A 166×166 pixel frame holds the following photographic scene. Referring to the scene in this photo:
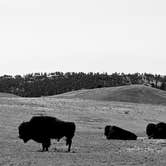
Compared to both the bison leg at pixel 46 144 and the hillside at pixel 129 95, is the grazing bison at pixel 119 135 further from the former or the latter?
the hillside at pixel 129 95

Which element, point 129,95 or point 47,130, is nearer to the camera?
point 47,130

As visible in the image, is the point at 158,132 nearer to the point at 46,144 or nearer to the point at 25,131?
the point at 25,131

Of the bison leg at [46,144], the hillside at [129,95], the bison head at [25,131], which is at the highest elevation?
the hillside at [129,95]

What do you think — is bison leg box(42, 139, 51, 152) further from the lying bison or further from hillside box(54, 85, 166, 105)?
hillside box(54, 85, 166, 105)

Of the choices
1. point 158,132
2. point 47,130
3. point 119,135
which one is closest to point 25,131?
point 47,130

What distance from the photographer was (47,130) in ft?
80.3

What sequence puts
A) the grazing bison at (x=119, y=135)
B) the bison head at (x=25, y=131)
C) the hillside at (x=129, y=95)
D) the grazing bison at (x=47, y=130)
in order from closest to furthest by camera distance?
the grazing bison at (x=47, y=130) < the bison head at (x=25, y=131) < the grazing bison at (x=119, y=135) < the hillside at (x=129, y=95)

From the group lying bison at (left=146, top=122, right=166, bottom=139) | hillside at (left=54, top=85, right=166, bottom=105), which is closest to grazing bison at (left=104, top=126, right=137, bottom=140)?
lying bison at (left=146, top=122, right=166, bottom=139)

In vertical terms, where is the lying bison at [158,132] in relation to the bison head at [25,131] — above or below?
below

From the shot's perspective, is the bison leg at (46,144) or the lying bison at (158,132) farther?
the lying bison at (158,132)

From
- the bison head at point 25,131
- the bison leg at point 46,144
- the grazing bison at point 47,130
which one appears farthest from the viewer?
the bison head at point 25,131

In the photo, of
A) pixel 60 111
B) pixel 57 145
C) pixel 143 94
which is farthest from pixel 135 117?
pixel 143 94

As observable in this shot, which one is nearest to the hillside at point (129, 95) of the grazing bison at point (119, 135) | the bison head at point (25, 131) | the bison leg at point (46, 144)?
the grazing bison at point (119, 135)

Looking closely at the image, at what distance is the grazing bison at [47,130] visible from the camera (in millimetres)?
24420
